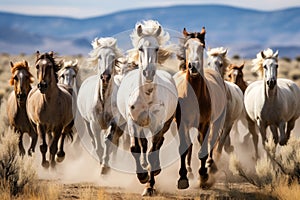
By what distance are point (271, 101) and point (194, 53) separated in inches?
136

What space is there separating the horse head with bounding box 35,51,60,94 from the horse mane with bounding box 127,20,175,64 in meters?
2.17

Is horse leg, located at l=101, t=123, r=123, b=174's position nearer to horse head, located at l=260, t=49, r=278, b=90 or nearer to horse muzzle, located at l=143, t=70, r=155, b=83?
horse muzzle, located at l=143, t=70, r=155, b=83

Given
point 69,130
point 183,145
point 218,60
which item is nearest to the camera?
point 183,145

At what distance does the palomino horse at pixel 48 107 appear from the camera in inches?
479

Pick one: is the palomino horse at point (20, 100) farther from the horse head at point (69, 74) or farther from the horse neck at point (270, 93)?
the horse neck at point (270, 93)

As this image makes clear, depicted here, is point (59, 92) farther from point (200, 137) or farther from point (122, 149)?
point (200, 137)

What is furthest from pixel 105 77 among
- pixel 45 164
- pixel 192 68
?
pixel 45 164

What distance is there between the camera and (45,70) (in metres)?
12.1

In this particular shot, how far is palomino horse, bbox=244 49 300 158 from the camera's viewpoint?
1259 centimetres

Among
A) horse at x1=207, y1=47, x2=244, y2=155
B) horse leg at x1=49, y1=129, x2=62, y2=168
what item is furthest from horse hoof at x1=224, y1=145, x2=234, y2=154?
horse leg at x1=49, y1=129, x2=62, y2=168

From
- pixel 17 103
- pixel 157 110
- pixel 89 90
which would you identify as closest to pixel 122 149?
pixel 89 90

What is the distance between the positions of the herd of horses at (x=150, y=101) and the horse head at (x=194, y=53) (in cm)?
2

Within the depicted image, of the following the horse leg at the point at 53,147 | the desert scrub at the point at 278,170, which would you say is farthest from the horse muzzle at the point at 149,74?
the horse leg at the point at 53,147

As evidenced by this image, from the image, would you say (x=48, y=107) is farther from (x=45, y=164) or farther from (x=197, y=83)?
(x=197, y=83)
